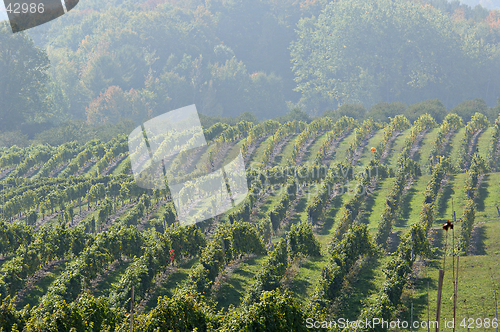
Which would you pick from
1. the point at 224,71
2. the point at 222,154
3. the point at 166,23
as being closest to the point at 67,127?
the point at 222,154

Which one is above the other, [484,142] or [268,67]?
[268,67]

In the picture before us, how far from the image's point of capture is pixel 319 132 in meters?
57.0

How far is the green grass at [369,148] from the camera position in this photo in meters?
45.5

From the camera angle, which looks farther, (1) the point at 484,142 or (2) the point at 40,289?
(1) the point at 484,142

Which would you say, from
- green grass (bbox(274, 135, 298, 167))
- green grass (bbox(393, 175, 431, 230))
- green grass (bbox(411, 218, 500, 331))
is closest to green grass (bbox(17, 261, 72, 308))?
green grass (bbox(411, 218, 500, 331))

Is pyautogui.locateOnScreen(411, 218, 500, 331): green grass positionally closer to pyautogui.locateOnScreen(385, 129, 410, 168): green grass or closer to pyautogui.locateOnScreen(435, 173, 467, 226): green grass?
pyautogui.locateOnScreen(435, 173, 467, 226): green grass

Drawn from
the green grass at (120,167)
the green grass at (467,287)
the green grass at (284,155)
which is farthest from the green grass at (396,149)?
the green grass at (120,167)

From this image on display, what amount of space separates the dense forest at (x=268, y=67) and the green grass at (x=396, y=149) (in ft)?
151

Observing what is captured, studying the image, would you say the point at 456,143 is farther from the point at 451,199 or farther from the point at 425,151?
the point at 451,199

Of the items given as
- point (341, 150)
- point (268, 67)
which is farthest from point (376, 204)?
point (268, 67)

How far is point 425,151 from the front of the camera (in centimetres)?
4594

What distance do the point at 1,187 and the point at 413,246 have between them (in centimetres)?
3864

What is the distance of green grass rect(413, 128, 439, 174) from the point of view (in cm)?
4291

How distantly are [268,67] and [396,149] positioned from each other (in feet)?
283
